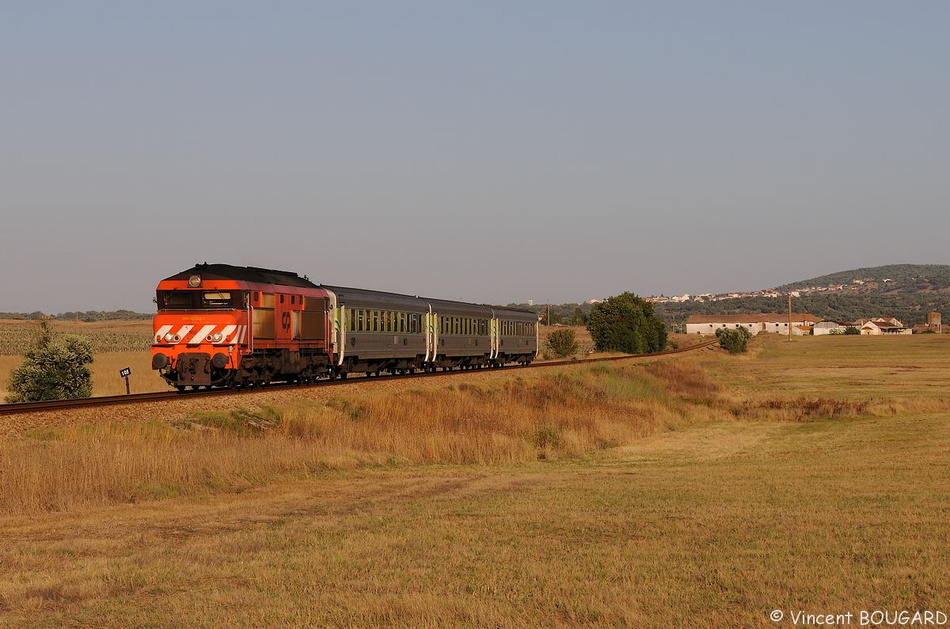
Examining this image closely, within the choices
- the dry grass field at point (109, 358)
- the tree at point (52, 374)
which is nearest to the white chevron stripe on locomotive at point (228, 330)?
the tree at point (52, 374)

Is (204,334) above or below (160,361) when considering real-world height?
above

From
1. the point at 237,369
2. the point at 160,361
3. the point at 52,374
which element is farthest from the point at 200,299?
the point at 52,374

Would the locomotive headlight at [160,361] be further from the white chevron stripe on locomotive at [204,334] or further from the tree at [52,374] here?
the tree at [52,374]

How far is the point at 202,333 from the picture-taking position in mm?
29250

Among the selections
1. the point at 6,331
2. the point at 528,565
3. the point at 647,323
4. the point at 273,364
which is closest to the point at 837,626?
the point at 528,565

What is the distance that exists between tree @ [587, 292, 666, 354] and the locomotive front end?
80526 millimetres

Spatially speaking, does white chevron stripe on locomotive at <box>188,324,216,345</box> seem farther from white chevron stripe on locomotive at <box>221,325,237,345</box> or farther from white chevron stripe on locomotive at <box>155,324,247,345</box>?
white chevron stripe on locomotive at <box>221,325,237,345</box>

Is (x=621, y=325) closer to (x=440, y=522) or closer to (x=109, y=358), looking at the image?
(x=109, y=358)

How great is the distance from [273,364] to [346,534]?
19.5 m

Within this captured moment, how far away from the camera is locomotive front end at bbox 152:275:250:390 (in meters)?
29.1

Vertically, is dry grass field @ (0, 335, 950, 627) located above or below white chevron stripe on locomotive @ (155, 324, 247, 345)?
below

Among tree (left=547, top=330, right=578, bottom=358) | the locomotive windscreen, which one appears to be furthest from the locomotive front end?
tree (left=547, top=330, right=578, bottom=358)

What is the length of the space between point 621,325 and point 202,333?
81275 millimetres

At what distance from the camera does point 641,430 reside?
3578cm
